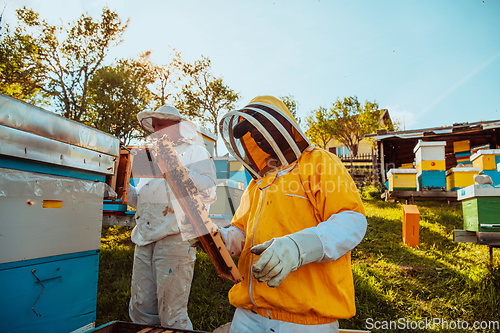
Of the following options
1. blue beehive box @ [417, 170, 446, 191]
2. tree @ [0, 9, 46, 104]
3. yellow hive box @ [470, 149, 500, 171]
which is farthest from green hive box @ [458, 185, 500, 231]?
tree @ [0, 9, 46, 104]

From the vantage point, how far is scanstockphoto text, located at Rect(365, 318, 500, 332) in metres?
2.96

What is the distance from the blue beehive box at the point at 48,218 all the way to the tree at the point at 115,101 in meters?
13.2

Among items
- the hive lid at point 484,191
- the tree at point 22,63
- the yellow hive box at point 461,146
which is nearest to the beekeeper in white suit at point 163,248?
the hive lid at point 484,191

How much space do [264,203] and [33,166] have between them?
123cm

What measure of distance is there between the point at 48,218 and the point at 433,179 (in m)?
7.73

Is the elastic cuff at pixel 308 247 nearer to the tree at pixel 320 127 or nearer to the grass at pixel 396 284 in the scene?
the grass at pixel 396 284

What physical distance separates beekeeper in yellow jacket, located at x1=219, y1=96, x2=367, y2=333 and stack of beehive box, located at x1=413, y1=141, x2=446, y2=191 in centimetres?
678

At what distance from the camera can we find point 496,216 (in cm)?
329

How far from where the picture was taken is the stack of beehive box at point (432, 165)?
673 centimetres

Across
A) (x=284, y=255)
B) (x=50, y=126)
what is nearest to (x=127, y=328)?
(x=284, y=255)

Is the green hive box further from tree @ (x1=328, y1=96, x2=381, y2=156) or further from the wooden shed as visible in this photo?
tree @ (x1=328, y1=96, x2=381, y2=156)

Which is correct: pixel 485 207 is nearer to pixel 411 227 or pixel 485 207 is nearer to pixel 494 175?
pixel 411 227

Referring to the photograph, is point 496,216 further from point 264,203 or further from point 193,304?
point 193,304

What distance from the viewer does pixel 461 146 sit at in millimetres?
10719
